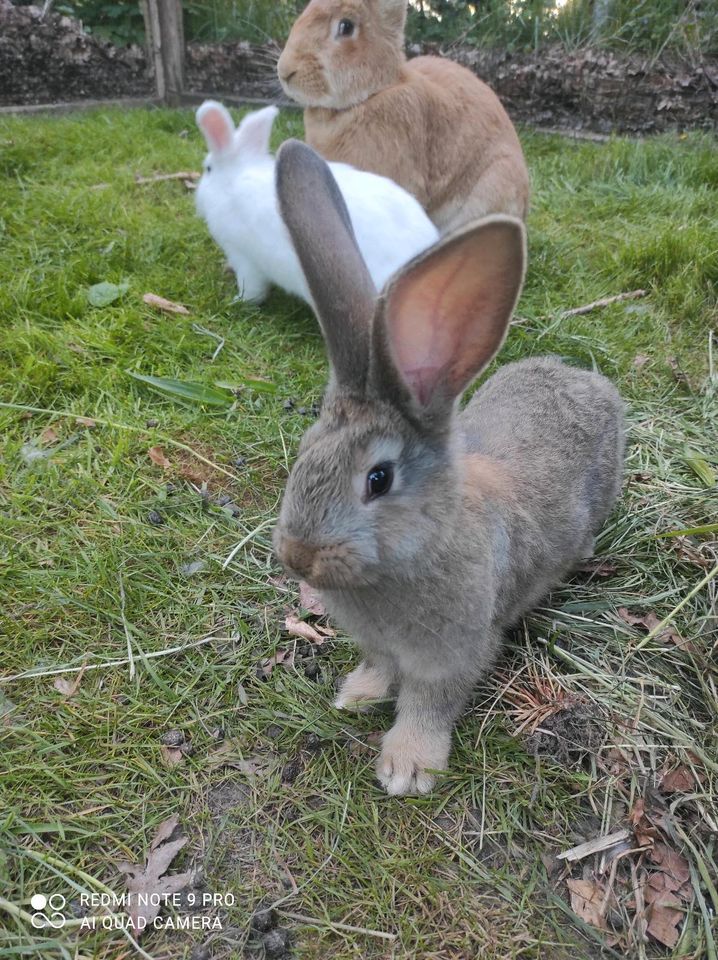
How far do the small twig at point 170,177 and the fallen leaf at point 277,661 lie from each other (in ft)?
14.4

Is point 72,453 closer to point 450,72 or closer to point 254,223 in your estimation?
point 254,223

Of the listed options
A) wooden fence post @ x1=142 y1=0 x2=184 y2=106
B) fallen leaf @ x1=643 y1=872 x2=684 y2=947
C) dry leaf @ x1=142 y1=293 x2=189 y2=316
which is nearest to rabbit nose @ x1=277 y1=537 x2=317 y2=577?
fallen leaf @ x1=643 y1=872 x2=684 y2=947

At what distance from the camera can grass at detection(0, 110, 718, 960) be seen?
68.1 inches

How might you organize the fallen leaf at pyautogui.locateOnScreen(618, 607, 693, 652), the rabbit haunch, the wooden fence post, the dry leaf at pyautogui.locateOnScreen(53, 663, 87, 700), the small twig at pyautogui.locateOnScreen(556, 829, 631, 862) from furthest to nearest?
the wooden fence post → the rabbit haunch → the fallen leaf at pyautogui.locateOnScreen(618, 607, 693, 652) → the dry leaf at pyautogui.locateOnScreen(53, 663, 87, 700) → the small twig at pyautogui.locateOnScreen(556, 829, 631, 862)

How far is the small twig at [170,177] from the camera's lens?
5418mm

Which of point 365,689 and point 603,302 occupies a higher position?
point 603,302

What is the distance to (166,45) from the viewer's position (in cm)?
749

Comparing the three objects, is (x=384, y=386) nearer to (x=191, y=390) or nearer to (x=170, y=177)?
(x=191, y=390)

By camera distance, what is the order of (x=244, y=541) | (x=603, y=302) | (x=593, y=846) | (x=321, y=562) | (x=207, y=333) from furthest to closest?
(x=603, y=302)
(x=207, y=333)
(x=244, y=541)
(x=593, y=846)
(x=321, y=562)

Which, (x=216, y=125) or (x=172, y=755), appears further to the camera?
(x=216, y=125)

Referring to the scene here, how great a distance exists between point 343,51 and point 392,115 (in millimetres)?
479

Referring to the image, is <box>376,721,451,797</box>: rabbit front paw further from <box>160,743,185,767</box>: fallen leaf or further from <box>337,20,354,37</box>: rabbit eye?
<box>337,20,354,37</box>: rabbit eye

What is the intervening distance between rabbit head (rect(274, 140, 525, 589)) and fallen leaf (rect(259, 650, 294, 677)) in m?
0.75

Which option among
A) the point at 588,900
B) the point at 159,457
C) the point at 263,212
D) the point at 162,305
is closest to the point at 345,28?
the point at 263,212
